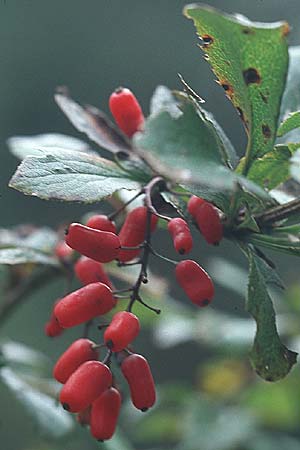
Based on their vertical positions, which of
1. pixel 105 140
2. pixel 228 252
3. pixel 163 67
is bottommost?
pixel 228 252

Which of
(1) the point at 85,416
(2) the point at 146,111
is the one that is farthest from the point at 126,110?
(2) the point at 146,111

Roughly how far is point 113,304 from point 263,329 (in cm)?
17

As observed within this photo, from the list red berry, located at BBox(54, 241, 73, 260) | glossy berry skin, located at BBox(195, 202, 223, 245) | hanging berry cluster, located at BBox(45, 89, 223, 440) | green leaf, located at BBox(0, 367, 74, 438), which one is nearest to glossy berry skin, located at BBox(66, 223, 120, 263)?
hanging berry cluster, located at BBox(45, 89, 223, 440)

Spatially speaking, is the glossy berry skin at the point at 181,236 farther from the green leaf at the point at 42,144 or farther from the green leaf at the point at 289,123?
the green leaf at the point at 42,144

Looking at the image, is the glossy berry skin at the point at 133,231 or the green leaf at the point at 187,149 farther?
the glossy berry skin at the point at 133,231

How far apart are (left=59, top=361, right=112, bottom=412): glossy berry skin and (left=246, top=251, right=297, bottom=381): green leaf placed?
0.57ft

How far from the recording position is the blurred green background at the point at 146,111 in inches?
92.8

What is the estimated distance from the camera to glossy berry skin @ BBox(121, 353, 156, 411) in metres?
0.89

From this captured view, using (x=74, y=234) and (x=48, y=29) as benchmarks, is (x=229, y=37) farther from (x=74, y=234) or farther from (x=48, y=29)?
(x=48, y=29)

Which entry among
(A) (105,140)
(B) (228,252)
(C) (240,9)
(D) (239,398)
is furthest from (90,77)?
(A) (105,140)

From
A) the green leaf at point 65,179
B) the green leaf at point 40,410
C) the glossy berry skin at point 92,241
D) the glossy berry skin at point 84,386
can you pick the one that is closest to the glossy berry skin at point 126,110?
the green leaf at point 65,179

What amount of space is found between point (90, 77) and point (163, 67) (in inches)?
26.1

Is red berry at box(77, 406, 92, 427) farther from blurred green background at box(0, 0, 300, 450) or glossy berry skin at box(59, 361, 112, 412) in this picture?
blurred green background at box(0, 0, 300, 450)

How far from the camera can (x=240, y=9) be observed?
6.55 m
